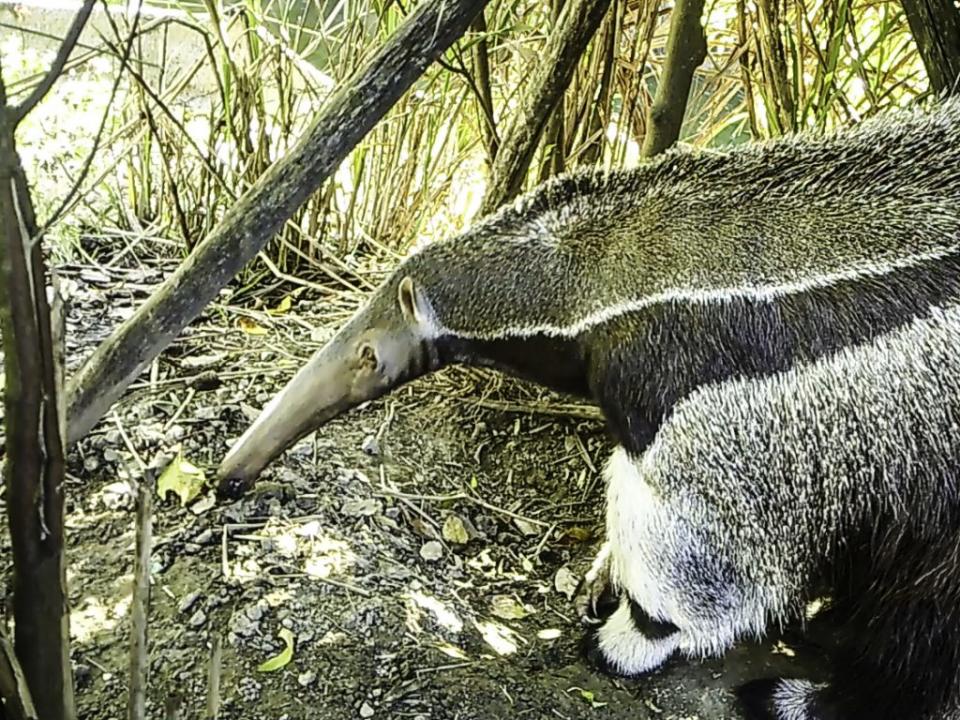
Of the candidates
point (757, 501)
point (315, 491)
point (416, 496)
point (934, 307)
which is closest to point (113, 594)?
point (315, 491)

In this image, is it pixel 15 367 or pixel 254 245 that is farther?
pixel 254 245

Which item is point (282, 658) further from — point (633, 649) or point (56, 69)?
point (56, 69)

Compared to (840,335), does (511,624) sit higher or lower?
lower

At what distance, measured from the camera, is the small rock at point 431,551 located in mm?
3354

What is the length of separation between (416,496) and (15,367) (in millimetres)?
2061

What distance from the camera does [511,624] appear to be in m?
3.20

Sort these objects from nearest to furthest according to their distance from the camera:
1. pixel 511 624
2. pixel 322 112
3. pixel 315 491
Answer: pixel 322 112, pixel 511 624, pixel 315 491

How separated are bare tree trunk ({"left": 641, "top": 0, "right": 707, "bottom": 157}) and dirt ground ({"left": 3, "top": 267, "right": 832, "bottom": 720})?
1125 mm

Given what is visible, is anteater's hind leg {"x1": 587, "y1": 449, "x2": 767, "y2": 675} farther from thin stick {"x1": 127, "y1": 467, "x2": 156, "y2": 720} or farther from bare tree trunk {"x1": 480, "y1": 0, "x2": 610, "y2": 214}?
thin stick {"x1": 127, "y1": 467, "x2": 156, "y2": 720}

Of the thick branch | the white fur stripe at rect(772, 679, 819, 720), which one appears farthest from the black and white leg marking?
the thick branch

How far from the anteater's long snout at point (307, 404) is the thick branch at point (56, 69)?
159cm

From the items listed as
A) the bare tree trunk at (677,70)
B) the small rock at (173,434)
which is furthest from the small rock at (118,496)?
the bare tree trunk at (677,70)

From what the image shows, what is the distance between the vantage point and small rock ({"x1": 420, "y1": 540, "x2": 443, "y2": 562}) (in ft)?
11.0

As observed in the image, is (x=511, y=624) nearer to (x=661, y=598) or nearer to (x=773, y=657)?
(x=661, y=598)
